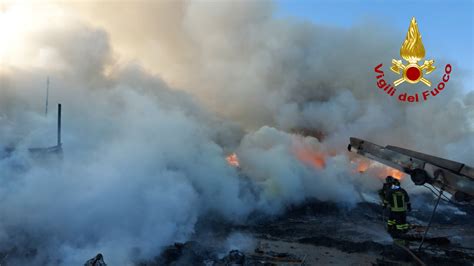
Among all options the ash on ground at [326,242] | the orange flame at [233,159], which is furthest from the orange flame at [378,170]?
the orange flame at [233,159]

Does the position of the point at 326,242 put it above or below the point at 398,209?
below

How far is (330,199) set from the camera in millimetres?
17984

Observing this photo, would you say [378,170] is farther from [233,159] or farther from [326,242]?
[326,242]

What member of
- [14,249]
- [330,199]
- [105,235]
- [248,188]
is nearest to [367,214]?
[330,199]

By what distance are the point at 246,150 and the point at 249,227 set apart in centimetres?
768

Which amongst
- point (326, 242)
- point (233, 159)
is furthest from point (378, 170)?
point (326, 242)

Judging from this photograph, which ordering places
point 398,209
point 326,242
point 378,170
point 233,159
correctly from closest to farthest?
point 398,209 < point 326,242 < point 233,159 < point 378,170

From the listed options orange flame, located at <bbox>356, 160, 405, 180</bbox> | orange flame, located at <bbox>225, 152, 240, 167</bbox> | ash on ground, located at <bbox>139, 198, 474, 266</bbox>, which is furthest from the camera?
orange flame, located at <bbox>356, 160, 405, 180</bbox>

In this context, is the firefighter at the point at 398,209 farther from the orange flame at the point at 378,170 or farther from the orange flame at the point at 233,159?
the orange flame at the point at 378,170

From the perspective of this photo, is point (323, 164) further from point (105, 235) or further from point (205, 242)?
point (105, 235)

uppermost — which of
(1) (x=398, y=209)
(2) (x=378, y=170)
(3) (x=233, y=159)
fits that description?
(3) (x=233, y=159)

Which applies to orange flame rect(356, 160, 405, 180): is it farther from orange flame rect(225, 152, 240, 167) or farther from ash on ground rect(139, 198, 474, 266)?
orange flame rect(225, 152, 240, 167)

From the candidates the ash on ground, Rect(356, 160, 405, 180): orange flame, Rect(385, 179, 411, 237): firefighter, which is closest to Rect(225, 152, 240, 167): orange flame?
the ash on ground

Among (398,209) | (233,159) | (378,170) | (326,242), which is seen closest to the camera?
(398,209)
